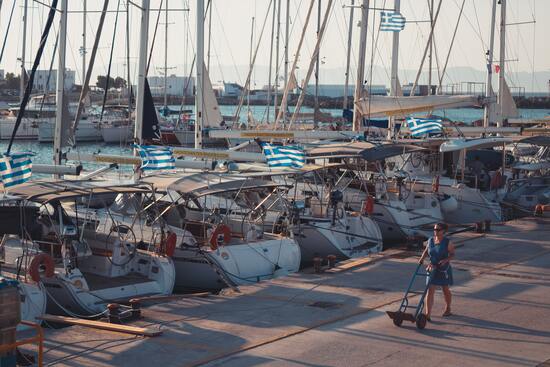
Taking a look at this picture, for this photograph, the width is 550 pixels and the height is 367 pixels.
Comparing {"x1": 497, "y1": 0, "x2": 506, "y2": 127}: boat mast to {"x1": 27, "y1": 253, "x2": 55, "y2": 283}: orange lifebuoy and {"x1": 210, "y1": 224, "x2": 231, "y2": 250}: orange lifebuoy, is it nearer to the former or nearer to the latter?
{"x1": 210, "y1": 224, "x2": 231, "y2": 250}: orange lifebuoy

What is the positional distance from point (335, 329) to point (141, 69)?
13753 millimetres

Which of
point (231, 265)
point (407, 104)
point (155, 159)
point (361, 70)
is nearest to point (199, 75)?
point (155, 159)

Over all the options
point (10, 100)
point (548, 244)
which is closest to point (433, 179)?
point (548, 244)

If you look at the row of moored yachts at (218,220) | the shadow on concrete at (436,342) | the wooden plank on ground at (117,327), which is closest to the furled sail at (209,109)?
the row of moored yachts at (218,220)

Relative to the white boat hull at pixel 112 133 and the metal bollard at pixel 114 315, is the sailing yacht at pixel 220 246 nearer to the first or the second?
the metal bollard at pixel 114 315

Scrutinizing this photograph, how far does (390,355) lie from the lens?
12.3m

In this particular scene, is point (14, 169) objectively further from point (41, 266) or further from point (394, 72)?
point (394, 72)

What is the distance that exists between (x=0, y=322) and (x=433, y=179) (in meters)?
21.3

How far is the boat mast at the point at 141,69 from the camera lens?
25.6 meters

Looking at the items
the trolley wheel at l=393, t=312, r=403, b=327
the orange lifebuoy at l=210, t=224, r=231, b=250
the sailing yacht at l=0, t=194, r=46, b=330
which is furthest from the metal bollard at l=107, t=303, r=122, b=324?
the orange lifebuoy at l=210, t=224, r=231, b=250

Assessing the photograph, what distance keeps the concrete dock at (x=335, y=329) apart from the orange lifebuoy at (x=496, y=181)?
1327 centimetres

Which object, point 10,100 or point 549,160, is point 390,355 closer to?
point 549,160

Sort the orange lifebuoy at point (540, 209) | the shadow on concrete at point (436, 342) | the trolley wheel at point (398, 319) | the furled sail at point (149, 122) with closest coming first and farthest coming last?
the shadow on concrete at point (436, 342), the trolley wheel at point (398, 319), the furled sail at point (149, 122), the orange lifebuoy at point (540, 209)

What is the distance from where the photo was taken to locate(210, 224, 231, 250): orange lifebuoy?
19.8 m
